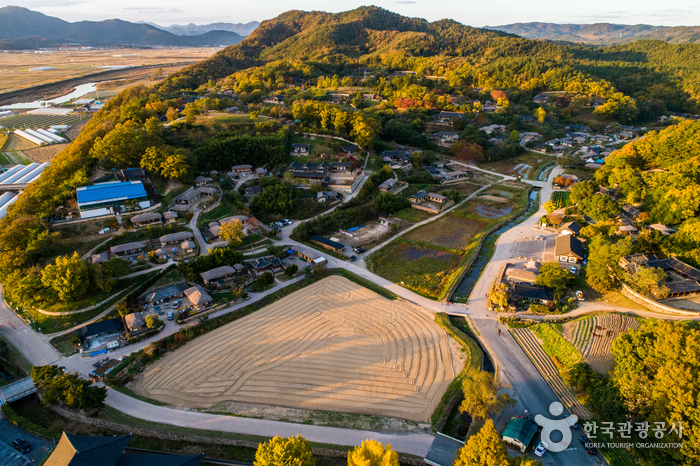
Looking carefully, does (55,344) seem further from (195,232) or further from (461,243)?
(461,243)

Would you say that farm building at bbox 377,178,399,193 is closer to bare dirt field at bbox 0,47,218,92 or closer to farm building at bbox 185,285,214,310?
farm building at bbox 185,285,214,310

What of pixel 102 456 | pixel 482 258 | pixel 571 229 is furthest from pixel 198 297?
pixel 571 229

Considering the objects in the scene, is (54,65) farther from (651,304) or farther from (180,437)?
(651,304)

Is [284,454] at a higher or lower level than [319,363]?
higher

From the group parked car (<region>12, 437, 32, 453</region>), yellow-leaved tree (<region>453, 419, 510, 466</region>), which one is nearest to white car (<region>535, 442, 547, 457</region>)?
yellow-leaved tree (<region>453, 419, 510, 466</region>)

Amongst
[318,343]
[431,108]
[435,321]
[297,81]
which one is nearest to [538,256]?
[435,321]
